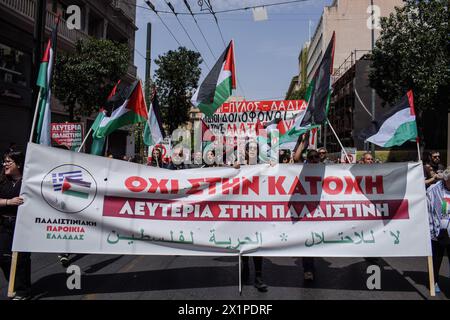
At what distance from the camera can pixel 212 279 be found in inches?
210

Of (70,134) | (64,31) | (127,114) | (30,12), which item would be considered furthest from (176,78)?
(127,114)

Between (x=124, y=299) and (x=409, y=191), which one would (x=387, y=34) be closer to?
(x=409, y=191)

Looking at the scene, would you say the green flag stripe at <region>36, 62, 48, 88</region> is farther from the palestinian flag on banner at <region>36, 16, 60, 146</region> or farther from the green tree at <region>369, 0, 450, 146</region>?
the green tree at <region>369, 0, 450, 146</region>

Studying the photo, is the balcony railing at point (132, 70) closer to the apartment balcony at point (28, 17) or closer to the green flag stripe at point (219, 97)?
the apartment balcony at point (28, 17)

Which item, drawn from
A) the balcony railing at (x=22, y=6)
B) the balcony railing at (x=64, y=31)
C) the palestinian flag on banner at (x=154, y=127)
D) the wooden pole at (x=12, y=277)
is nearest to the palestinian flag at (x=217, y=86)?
the palestinian flag on banner at (x=154, y=127)

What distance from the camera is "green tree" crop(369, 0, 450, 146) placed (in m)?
17.3

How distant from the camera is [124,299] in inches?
178

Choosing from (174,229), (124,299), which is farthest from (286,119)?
(124,299)

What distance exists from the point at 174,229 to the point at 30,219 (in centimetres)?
166

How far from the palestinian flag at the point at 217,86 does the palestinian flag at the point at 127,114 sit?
0.83 metres

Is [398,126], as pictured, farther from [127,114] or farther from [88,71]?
[88,71]

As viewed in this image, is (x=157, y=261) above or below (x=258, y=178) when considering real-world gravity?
below

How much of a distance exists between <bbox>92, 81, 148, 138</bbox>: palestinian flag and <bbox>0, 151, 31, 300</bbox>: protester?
1.46 metres

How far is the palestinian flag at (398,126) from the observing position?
5.06 metres
